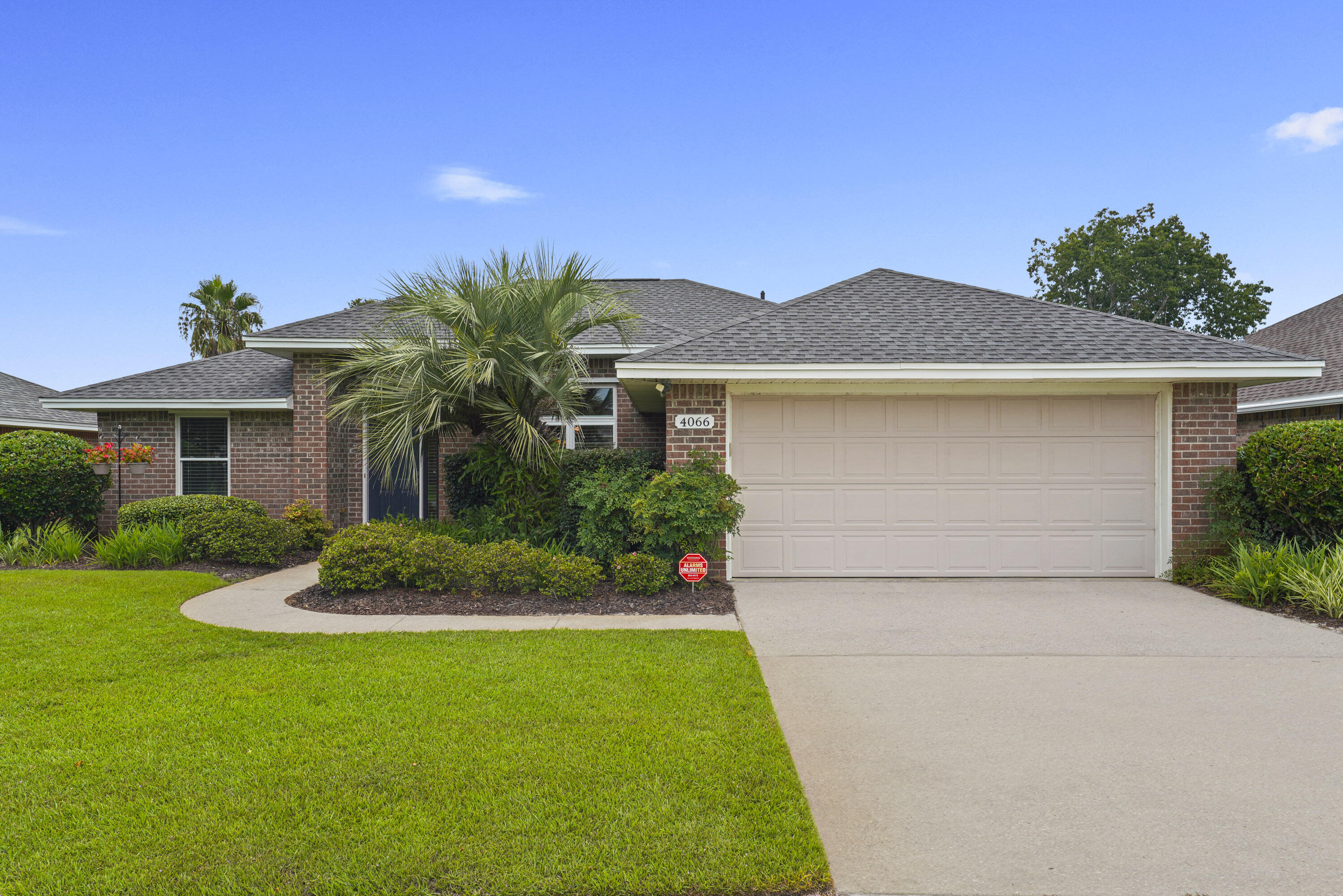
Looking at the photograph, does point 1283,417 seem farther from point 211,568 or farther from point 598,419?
point 211,568

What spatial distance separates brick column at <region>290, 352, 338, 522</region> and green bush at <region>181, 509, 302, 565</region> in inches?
64.0

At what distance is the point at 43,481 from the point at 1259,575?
1632cm

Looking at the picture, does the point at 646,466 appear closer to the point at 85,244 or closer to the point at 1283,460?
the point at 1283,460

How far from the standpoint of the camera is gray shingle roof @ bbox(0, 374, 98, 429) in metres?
17.7

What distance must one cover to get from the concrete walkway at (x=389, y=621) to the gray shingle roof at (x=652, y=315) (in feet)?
14.7

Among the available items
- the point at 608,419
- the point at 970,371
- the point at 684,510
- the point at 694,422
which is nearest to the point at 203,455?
the point at 608,419

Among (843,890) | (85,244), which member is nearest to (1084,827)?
(843,890)

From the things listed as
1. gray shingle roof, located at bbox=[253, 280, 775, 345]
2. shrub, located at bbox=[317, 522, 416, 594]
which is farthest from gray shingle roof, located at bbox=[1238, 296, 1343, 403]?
shrub, located at bbox=[317, 522, 416, 594]

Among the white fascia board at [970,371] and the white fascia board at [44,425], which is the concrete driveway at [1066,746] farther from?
the white fascia board at [44,425]

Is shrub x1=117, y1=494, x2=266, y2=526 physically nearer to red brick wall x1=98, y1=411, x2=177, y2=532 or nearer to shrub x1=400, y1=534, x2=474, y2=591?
red brick wall x1=98, y1=411, x2=177, y2=532

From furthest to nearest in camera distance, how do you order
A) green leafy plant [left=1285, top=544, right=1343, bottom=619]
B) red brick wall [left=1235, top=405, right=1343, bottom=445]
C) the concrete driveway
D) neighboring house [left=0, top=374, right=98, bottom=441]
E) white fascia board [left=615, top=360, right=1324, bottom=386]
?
neighboring house [left=0, top=374, right=98, bottom=441] < red brick wall [left=1235, top=405, right=1343, bottom=445] < white fascia board [left=615, top=360, right=1324, bottom=386] < green leafy plant [left=1285, top=544, right=1343, bottom=619] < the concrete driveway

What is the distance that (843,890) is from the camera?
2602mm

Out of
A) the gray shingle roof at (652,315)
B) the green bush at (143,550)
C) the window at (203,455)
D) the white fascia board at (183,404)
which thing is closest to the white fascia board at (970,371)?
the gray shingle roof at (652,315)

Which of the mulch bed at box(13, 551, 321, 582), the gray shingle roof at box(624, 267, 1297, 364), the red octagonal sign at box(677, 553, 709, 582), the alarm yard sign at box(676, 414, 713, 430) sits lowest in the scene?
the mulch bed at box(13, 551, 321, 582)
